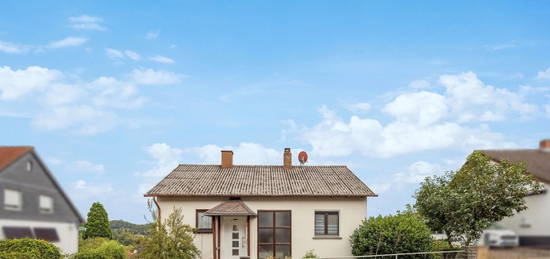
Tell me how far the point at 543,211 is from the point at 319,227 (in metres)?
31.4

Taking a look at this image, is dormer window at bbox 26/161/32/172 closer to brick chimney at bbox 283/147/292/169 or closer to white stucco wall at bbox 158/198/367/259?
white stucco wall at bbox 158/198/367/259

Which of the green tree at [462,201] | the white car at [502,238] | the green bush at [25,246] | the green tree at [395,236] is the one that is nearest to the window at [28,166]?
the green bush at [25,246]

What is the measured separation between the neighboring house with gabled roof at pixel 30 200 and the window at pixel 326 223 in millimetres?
31620

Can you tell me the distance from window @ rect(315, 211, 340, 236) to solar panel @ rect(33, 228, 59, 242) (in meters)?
31.6

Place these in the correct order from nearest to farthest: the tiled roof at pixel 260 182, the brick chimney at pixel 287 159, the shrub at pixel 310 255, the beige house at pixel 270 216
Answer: the shrub at pixel 310 255
the beige house at pixel 270 216
the tiled roof at pixel 260 182
the brick chimney at pixel 287 159

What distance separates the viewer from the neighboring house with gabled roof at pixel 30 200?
2180 mm

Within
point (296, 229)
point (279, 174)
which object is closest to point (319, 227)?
point (296, 229)

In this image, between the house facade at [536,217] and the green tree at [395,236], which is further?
the green tree at [395,236]

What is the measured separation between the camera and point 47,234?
2336 mm

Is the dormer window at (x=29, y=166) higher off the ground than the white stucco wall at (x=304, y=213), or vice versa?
the dormer window at (x=29, y=166)

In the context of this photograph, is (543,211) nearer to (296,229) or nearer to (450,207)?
(450,207)

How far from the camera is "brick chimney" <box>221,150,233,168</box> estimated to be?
38.7 metres

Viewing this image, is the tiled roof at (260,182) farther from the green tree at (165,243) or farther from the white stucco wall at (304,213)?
the green tree at (165,243)

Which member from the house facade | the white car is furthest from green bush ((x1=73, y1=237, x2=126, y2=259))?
the house facade
